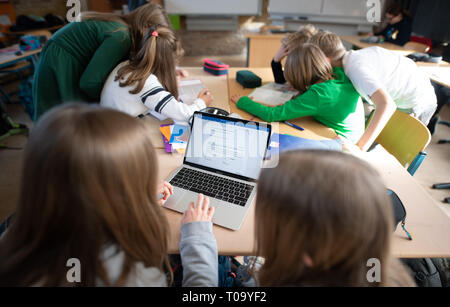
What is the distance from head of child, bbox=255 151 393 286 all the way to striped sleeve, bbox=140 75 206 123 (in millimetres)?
813

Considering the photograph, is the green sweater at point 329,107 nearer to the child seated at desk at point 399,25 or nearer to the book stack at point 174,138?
the book stack at point 174,138

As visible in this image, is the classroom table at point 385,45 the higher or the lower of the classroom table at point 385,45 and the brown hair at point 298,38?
the lower

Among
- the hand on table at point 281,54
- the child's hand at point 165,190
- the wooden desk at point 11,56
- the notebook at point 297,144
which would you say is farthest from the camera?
the wooden desk at point 11,56

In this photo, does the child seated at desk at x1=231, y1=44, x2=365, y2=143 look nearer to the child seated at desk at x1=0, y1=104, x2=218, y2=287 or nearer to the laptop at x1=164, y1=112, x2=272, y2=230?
the laptop at x1=164, y1=112, x2=272, y2=230

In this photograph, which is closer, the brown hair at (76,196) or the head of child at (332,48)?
the brown hair at (76,196)

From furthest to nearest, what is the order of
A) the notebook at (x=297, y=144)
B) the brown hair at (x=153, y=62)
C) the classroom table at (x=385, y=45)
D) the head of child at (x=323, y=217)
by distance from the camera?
the classroom table at (x=385, y=45), the brown hair at (x=153, y=62), the notebook at (x=297, y=144), the head of child at (x=323, y=217)

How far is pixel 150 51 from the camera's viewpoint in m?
1.23

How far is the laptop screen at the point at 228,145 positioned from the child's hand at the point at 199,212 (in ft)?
0.57

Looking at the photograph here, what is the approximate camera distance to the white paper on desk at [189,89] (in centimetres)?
158

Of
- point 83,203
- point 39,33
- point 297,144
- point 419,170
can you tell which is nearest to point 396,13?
point 419,170

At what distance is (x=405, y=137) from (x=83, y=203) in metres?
1.44

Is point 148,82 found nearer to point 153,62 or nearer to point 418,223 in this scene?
point 153,62

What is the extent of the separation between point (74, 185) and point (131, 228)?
16 cm

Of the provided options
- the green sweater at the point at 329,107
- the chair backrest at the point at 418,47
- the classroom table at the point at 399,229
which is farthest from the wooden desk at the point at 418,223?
the chair backrest at the point at 418,47
